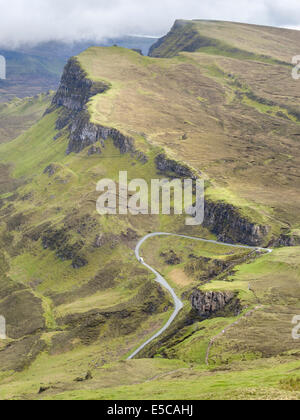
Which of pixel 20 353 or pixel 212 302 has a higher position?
pixel 212 302

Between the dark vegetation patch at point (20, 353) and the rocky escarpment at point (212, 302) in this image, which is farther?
the dark vegetation patch at point (20, 353)

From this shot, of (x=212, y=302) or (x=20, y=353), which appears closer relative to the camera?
(x=212, y=302)

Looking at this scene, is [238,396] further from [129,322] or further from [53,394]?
[129,322]

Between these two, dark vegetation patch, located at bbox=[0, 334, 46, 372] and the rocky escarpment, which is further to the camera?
dark vegetation patch, located at bbox=[0, 334, 46, 372]

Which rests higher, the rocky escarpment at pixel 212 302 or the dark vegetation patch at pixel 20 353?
the rocky escarpment at pixel 212 302

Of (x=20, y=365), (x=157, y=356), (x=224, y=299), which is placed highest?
(x=224, y=299)

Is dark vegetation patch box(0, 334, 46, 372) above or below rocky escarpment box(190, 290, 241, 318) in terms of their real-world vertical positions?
below

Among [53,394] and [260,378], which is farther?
[53,394]
